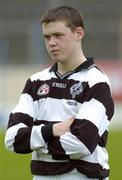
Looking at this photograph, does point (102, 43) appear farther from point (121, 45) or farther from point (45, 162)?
point (45, 162)

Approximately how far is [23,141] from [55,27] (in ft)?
1.83

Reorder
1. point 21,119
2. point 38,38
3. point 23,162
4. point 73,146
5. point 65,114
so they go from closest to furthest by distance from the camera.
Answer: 1. point 73,146
2. point 65,114
3. point 21,119
4. point 23,162
5. point 38,38

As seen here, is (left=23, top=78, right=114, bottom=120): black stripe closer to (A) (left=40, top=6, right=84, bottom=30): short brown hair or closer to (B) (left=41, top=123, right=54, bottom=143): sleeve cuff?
(B) (left=41, top=123, right=54, bottom=143): sleeve cuff

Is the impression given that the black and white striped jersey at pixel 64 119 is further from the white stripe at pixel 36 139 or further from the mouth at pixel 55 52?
the mouth at pixel 55 52

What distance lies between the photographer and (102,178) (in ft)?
10.6

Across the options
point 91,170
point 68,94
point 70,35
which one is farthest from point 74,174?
point 70,35

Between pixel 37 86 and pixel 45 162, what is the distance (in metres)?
0.39

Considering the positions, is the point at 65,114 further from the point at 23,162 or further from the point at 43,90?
the point at 23,162

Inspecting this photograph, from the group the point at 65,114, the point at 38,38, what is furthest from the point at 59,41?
the point at 38,38

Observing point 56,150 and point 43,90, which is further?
point 43,90

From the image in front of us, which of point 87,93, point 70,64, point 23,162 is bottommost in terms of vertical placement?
point 23,162

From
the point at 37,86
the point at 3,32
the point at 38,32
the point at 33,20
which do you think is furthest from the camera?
the point at 33,20

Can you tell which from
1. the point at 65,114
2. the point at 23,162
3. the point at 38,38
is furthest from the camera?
the point at 38,38

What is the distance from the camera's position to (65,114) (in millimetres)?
3248
